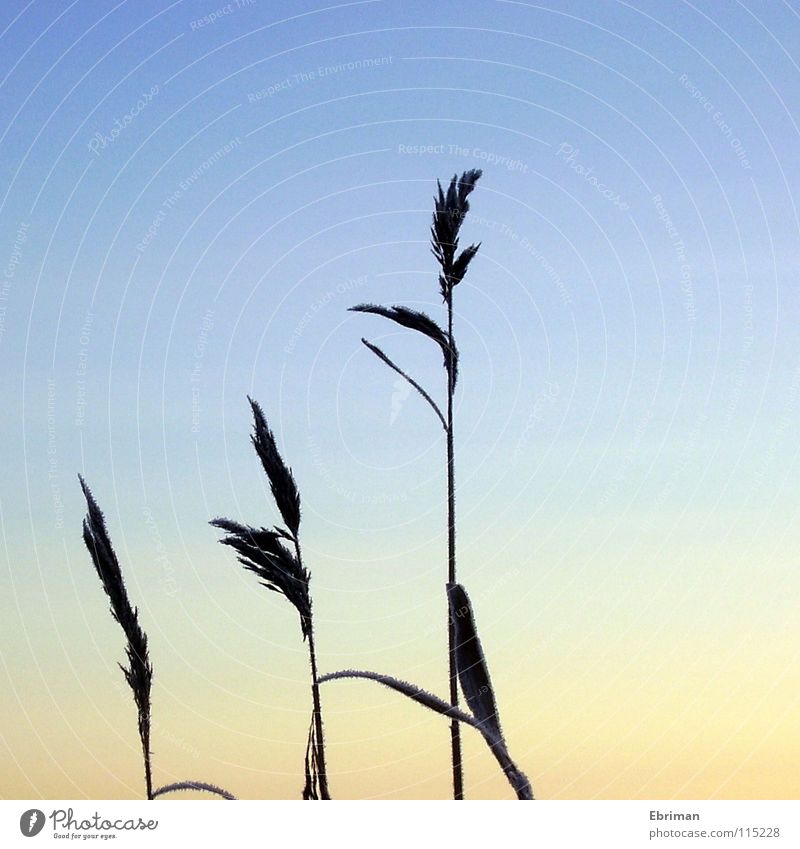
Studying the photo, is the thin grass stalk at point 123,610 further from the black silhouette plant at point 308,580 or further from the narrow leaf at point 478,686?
the narrow leaf at point 478,686

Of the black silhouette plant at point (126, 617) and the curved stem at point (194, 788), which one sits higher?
the black silhouette plant at point (126, 617)

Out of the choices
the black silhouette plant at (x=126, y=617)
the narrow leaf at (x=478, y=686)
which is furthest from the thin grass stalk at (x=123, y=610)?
the narrow leaf at (x=478, y=686)

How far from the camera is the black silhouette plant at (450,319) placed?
Answer: 5992 millimetres

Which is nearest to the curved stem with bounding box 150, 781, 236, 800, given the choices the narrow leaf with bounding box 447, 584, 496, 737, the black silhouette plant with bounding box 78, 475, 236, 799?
the black silhouette plant with bounding box 78, 475, 236, 799

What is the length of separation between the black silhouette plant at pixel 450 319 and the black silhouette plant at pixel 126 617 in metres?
1.21

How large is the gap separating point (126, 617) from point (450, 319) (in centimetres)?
221

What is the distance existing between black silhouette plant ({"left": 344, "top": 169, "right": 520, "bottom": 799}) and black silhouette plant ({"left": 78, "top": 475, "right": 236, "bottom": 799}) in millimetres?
1210

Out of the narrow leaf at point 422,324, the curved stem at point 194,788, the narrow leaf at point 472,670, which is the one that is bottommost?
the curved stem at point 194,788
